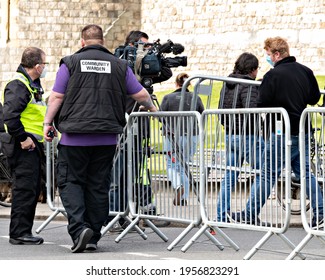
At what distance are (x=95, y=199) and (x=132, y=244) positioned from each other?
712 millimetres

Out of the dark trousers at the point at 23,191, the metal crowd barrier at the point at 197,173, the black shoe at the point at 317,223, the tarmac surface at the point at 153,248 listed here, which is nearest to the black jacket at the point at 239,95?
the tarmac surface at the point at 153,248

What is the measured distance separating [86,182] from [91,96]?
720mm

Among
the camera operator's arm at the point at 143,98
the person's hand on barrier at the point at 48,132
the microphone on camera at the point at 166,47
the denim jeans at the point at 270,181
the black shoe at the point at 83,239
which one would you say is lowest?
the black shoe at the point at 83,239

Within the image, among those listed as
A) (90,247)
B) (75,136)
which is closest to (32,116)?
(75,136)

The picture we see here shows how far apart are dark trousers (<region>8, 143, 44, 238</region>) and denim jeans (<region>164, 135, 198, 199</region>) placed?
115cm

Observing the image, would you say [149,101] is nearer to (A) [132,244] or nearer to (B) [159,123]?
(B) [159,123]

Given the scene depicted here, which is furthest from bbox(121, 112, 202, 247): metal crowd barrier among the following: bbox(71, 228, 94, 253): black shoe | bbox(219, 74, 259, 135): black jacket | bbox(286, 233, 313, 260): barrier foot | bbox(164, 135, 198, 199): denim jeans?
bbox(219, 74, 259, 135): black jacket

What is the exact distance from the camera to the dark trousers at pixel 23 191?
40.1 ft

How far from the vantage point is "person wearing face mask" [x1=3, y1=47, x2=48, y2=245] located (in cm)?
1219

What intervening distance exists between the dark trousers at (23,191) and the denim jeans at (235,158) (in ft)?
5.49

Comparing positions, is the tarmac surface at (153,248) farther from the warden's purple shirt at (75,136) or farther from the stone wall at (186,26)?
the stone wall at (186,26)

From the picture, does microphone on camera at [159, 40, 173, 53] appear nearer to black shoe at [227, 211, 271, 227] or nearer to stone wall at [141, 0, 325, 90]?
black shoe at [227, 211, 271, 227]

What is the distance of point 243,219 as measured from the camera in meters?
11.3
